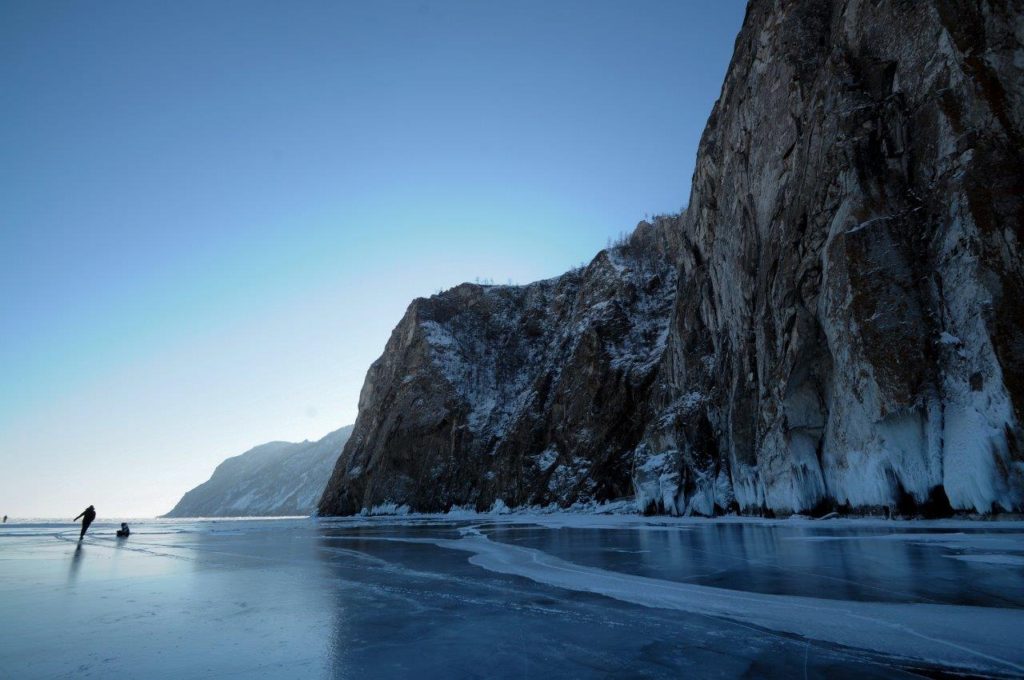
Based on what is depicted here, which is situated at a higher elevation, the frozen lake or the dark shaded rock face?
the dark shaded rock face

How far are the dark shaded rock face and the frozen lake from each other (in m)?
6.36

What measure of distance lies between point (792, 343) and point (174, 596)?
85.7 feet

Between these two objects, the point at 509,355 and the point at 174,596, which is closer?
the point at 174,596

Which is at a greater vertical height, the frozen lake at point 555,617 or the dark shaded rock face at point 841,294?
the dark shaded rock face at point 841,294

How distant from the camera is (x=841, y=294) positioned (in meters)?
22.2

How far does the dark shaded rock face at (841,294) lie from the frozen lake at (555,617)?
20.9ft

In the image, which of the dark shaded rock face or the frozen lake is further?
the dark shaded rock face

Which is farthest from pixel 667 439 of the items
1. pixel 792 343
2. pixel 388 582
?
pixel 388 582

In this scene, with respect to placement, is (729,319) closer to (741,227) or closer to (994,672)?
(741,227)

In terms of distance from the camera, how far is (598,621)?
6.34m

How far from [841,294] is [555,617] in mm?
21147

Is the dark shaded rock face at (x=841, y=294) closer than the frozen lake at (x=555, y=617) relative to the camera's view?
No

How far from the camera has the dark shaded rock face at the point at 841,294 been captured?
56.7 ft

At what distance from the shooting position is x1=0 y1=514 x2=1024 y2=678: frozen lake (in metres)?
4.64
